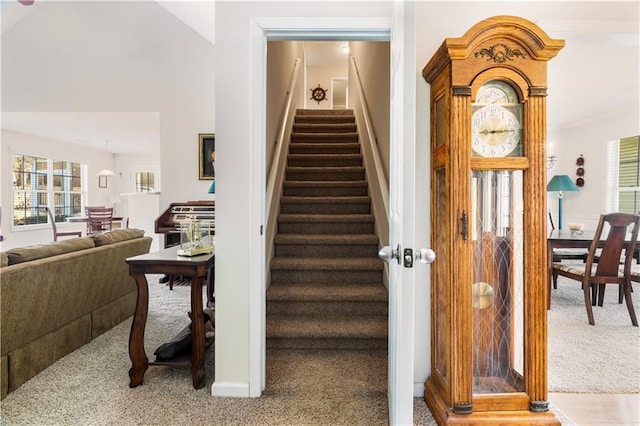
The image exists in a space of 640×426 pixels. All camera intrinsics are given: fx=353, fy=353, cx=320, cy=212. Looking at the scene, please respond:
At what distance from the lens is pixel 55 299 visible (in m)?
2.31

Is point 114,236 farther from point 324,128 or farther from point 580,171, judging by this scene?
point 580,171

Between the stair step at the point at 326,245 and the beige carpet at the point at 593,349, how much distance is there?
5.12ft

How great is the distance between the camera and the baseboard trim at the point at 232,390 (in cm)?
195

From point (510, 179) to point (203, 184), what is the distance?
4803 mm

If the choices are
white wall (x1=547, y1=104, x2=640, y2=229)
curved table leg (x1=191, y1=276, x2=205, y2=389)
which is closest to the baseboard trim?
curved table leg (x1=191, y1=276, x2=205, y2=389)

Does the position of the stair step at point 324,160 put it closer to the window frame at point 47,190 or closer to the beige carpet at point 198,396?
Result: the beige carpet at point 198,396

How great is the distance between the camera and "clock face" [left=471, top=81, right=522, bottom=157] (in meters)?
1.62

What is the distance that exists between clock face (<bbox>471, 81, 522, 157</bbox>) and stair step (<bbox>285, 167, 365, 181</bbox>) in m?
2.47

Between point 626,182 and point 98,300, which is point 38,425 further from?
point 626,182

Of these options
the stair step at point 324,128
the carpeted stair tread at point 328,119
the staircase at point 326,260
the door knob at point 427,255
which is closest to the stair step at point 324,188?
the staircase at point 326,260

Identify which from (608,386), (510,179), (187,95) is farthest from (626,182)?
(187,95)

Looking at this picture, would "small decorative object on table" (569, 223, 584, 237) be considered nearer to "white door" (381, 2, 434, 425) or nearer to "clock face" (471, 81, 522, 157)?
"clock face" (471, 81, 522, 157)

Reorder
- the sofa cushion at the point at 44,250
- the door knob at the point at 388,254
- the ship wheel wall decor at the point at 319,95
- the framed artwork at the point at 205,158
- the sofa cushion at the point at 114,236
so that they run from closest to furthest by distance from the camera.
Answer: the door knob at the point at 388,254 → the sofa cushion at the point at 44,250 → the sofa cushion at the point at 114,236 → the framed artwork at the point at 205,158 → the ship wheel wall decor at the point at 319,95

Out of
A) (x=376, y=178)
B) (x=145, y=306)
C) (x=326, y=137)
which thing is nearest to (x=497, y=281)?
(x=376, y=178)
